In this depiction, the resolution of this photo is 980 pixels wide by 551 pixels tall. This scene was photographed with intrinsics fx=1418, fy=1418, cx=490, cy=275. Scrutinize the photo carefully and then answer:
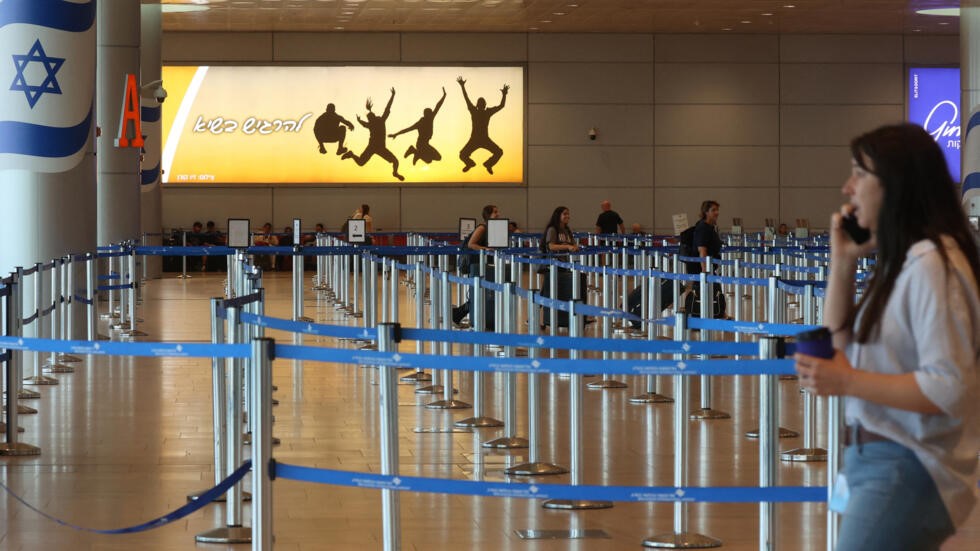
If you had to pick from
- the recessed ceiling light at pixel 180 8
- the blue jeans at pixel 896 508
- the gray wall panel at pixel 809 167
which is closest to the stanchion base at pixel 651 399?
the blue jeans at pixel 896 508

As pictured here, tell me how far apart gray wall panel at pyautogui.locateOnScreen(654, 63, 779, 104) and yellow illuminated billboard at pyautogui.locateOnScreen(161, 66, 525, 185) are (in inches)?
146

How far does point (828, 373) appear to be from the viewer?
293cm

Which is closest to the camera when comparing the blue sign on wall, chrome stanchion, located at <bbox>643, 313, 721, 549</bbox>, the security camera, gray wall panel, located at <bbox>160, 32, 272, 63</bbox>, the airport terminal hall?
the airport terminal hall

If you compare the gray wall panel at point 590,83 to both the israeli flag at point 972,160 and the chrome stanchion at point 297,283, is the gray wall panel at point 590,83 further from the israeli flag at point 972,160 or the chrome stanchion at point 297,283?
the chrome stanchion at point 297,283

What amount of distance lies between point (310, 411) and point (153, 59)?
69.1 feet

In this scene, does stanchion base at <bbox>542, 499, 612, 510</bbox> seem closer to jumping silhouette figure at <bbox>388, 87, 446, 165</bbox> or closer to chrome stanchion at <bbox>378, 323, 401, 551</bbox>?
chrome stanchion at <bbox>378, 323, 401, 551</bbox>

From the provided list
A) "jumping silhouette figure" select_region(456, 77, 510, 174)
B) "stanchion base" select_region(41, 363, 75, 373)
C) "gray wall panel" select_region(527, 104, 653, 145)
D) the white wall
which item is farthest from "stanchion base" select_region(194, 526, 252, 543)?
"gray wall panel" select_region(527, 104, 653, 145)

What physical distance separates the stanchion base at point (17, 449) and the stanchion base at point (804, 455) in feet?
15.4

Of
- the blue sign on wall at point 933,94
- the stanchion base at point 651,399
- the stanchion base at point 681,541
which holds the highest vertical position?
the blue sign on wall at point 933,94

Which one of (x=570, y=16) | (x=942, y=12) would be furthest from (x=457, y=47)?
(x=942, y=12)

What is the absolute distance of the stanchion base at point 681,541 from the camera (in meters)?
6.48

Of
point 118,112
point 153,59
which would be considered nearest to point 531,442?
point 118,112

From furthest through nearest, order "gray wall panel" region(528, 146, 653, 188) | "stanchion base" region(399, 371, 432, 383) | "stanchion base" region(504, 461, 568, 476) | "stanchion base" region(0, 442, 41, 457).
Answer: "gray wall panel" region(528, 146, 653, 188)
"stanchion base" region(399, 371, 432, 383)
"stanchion base" region(0, 442, 41, 457)
"stanchion base" region(504, 461, 568, 476)

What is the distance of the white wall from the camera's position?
35.6 m
